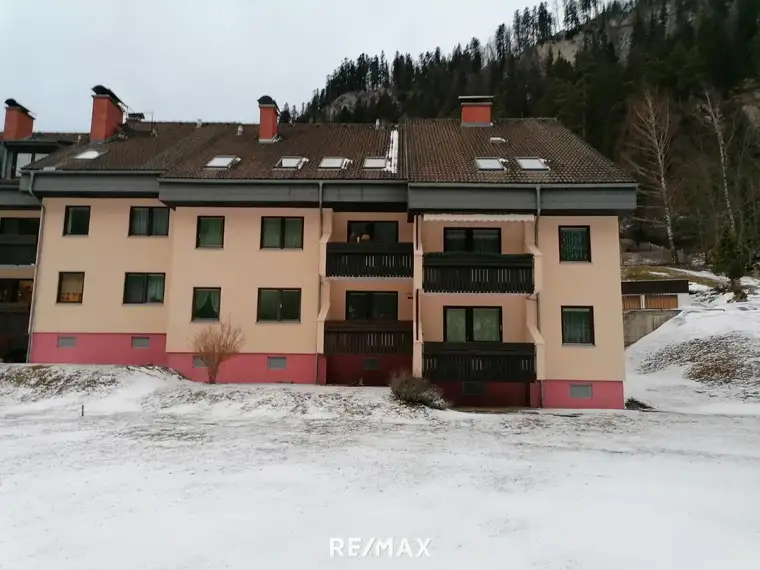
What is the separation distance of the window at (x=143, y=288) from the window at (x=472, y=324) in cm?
1216

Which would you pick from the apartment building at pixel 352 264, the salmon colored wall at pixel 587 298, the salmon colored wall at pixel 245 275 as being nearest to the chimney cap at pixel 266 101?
the apartment building at pixel 352 264

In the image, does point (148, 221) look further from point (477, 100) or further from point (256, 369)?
point (477, 100)

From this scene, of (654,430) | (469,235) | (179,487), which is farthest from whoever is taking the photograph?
(469,235)

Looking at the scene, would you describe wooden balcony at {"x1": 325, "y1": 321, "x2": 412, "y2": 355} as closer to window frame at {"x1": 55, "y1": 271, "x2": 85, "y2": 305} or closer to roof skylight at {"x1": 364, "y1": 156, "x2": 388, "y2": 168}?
roof skylight at {"x1": 364, "y1": 156, "x2": 388, "y2": 168}

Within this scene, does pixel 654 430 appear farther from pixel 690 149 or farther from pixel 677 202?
pixel 690 149

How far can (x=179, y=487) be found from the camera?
27.2 ft

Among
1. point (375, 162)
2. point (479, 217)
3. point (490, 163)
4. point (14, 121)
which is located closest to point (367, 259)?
point (479, 217)

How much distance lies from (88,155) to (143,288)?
7.29 m

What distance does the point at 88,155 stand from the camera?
23.5m

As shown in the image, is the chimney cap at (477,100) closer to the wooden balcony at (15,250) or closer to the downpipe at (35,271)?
the downpipe at (35,271)

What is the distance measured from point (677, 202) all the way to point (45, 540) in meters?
49.4

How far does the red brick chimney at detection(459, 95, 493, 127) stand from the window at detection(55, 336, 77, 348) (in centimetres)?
2091

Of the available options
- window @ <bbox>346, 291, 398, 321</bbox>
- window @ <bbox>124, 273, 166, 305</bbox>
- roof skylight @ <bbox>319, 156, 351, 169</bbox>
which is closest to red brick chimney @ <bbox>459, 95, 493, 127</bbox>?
roof skylight @ <bbox>319, 156, 351, 169</bbox>

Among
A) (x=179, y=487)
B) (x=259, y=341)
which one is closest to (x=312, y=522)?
(x=179, y=487)
